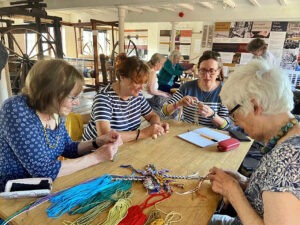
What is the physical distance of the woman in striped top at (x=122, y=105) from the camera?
4.67 feet

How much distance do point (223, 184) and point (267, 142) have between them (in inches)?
9.1

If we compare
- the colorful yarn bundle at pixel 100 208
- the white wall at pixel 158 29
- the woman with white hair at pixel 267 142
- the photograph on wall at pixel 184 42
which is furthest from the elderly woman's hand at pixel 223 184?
the photograph on wall at pixel 184 42

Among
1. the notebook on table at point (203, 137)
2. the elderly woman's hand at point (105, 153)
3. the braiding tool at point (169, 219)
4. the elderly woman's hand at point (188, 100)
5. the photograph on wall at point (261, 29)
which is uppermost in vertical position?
the photograph on wall at point (261, 29)

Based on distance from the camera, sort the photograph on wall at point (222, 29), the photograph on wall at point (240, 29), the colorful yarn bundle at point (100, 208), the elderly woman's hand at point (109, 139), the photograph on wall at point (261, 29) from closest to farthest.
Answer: the colorful yarn bundle at point (100, 208) < the elderly woman's hand at point (109, 139) < the photograph on wall at point (261, 29) < the photograph on wall at point (240, 29) < the photograph on wall at point (222, 29)

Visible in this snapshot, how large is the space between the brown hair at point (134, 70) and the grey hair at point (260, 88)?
2.22ft

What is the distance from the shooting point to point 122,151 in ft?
4.07

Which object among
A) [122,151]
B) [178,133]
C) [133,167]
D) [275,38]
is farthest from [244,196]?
[275,38]

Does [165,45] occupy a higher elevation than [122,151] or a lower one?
higher

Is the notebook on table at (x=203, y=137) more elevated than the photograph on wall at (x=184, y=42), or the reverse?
the photograph on wall at (x=184, y=42)

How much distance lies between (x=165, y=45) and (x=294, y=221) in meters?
7.96

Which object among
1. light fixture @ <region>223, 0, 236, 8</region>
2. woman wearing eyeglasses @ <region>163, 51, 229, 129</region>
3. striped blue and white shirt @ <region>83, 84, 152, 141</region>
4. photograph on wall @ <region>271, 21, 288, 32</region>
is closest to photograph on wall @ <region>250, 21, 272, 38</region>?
photograph on wall @ <region>271, 21, 288, 32</region>

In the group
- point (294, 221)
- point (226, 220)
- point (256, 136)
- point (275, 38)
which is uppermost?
point (275, 38)

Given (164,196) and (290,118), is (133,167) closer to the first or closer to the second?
(164,196)

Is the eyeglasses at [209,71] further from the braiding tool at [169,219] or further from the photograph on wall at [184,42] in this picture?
the photograph on wall at [184,42]
